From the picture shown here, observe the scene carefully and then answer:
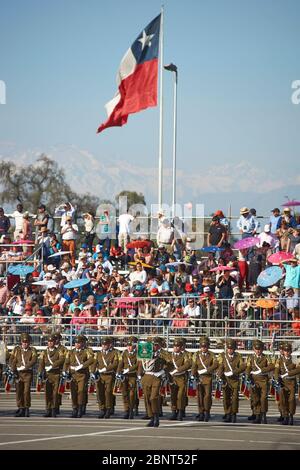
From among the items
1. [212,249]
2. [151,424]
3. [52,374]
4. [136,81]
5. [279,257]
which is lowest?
[151,424]

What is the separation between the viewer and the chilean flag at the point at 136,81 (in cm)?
3350

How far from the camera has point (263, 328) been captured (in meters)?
25.5

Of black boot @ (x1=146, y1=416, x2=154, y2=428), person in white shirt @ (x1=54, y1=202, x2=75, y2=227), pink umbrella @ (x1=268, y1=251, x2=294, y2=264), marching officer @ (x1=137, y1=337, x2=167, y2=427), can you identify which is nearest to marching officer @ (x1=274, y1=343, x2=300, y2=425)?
marching officer @ (x1=137, y1=337, x2=167, y2=427)

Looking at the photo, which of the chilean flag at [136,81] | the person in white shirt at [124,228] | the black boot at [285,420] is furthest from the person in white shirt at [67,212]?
the black boot at [285,420]

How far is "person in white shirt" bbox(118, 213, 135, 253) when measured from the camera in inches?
1251

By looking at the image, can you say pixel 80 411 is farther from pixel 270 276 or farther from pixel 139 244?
pixel 139 244

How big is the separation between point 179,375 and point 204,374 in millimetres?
485

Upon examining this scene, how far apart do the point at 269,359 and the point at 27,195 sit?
106ft

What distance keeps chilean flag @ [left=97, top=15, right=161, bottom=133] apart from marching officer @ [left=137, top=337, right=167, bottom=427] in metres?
12.1

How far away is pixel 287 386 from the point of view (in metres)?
22.2

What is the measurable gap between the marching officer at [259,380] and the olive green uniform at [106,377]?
8.69 feet

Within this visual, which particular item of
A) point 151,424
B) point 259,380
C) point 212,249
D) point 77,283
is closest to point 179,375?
point 259,380
